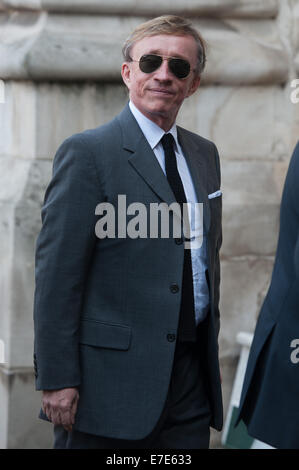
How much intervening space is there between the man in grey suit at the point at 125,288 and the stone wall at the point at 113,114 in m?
1.43

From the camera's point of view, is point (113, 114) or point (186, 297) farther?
point (113, 114)

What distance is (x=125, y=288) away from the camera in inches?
108

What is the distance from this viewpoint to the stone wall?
4242 millimetres

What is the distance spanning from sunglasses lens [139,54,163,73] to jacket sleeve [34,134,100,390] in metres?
0.36

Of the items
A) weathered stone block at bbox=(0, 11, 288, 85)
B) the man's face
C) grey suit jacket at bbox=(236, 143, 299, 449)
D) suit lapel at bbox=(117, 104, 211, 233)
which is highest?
weathered stone block at bbox=(0, 11, 288, 85)

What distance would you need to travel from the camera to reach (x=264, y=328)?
2646 millimetres

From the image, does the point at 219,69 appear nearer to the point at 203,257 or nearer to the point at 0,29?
the point at 0,29

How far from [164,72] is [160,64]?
0.12ft

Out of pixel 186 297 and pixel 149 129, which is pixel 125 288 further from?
pixel 149 129

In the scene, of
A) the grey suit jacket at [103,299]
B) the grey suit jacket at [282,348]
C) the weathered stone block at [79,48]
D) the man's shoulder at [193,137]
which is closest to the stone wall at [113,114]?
the weathered stone block at [79,48]

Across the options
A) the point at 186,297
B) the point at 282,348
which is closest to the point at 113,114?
the point at 186,297

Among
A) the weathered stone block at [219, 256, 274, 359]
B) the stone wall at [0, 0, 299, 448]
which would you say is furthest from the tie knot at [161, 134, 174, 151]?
the weathered stone block at [219, 256, 274, 359]

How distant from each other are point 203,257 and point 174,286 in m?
0.20

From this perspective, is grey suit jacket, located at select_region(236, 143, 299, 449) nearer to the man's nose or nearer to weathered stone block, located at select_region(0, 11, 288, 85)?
the man's nose
